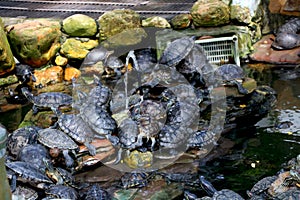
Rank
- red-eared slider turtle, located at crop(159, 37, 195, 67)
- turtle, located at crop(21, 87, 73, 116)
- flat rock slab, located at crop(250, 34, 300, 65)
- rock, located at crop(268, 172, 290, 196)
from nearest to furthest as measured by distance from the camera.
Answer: rock, located at crop(268, 172, 290, 196) < turtle, located at crop(21, 87, 73, 116) < red-eared slider turtle, located at crop(159, 37, 195, 67) < flat rock slab, located at crop(250, 34, 300, 65)

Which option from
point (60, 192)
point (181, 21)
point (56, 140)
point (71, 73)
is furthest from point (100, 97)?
point (181, 21)

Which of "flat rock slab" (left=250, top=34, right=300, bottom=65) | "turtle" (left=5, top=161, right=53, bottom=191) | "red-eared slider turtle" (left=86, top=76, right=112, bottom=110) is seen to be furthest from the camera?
"flat rock slab" (left=250, top=34, right=300, bottom=65)

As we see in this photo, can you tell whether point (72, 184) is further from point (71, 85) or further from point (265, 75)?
point (265, 75)

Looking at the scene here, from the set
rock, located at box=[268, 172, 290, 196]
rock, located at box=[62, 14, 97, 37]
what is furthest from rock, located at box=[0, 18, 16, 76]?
rock, located at box=[268, 172, 290, 196]

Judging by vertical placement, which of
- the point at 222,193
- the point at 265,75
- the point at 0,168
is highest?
the point at 0,168

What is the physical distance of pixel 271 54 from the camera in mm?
9375

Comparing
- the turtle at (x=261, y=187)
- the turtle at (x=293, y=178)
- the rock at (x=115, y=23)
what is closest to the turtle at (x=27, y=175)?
the turtle at (x=261, y=187)

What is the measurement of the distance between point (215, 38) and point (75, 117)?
4.09 meters

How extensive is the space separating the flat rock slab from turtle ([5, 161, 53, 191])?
5.57 meters

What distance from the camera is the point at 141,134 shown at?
600 centimetres

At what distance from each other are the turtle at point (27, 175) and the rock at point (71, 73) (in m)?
4.08

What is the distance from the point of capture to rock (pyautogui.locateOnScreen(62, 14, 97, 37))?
929 centimetres

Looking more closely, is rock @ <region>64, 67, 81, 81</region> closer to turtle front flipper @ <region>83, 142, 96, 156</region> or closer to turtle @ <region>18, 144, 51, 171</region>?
turtle front flipper @ <region>83, 142, 96, 156</region>

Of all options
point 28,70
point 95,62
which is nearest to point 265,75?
point 95,62
